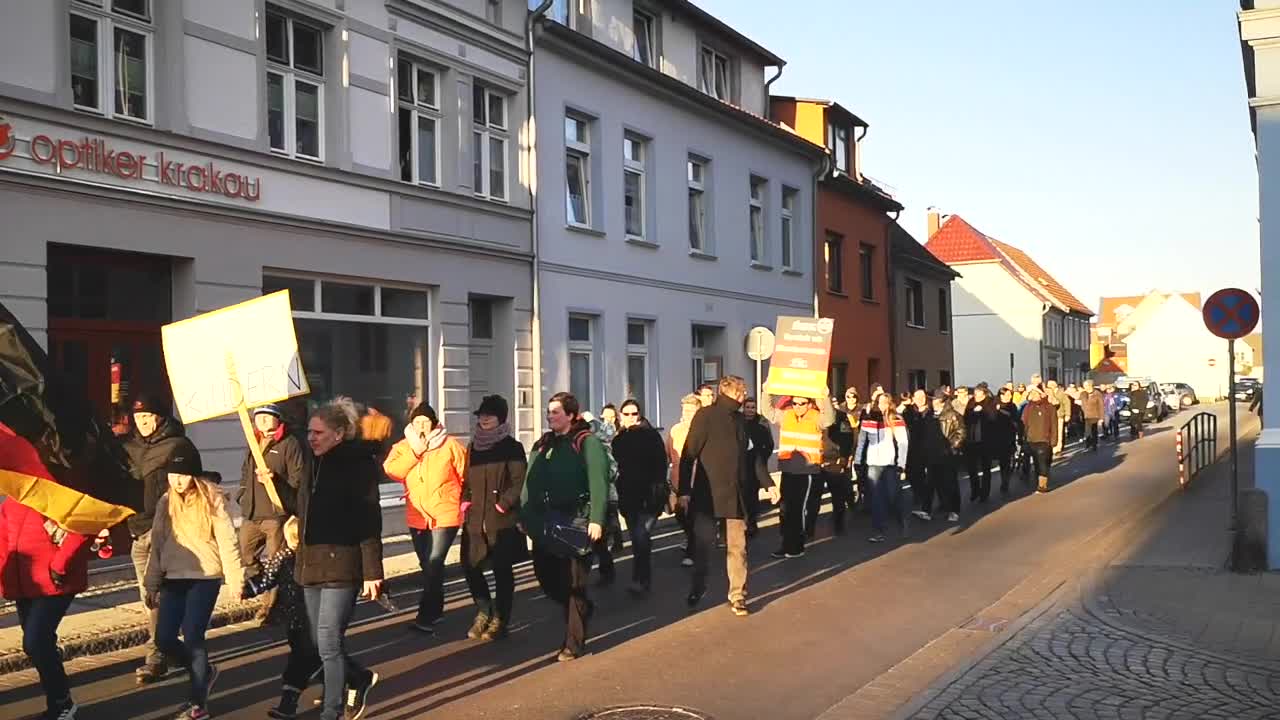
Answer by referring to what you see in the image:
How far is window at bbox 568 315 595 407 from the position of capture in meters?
20.9

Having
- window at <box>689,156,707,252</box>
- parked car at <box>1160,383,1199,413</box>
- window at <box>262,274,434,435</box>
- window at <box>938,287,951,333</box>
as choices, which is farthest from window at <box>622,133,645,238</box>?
parked car at <box>1160,383,1199,413</box>

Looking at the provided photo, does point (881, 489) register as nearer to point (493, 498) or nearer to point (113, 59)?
point (493, 498)

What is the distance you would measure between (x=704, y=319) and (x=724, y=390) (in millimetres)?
14882

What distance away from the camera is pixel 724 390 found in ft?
34.4

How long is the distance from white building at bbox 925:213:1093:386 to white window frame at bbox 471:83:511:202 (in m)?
44.1

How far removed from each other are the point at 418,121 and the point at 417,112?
125 millimetres

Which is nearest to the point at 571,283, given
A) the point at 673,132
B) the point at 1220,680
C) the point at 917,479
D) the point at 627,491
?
the point at 673,132

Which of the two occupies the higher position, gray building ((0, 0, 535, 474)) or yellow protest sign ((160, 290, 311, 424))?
gray building ((0, 0, 535, 474))

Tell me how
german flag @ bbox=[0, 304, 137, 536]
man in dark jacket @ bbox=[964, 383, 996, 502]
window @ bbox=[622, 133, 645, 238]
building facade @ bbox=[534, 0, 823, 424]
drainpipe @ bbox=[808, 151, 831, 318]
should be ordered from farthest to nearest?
drainpipe @ bbox=[808, 151, 831, 318] → window @ bbox=[622, 133, 645, 238] → building facade @ bbox=[534, 0, 823, 424] → man in dark jacket @ bbox=[964, 383, 996, 502] → german flag @ bbox=[0, 304, 137, 536]

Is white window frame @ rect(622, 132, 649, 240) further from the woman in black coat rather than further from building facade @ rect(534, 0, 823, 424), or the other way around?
the woman in black coat

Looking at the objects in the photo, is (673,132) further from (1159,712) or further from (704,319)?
(1159,712)

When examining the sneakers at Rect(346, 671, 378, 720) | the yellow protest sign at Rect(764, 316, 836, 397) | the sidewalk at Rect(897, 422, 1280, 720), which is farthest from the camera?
the yellow protest sign at Rect(764, 316, 836, 397)

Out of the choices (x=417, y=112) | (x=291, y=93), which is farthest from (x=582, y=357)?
(x=291, y=93)

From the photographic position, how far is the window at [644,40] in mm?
23500
